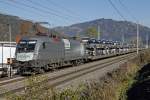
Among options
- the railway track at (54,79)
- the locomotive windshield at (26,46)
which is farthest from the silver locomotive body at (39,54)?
the railway track at (54,79)

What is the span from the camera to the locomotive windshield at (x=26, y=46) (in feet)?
114

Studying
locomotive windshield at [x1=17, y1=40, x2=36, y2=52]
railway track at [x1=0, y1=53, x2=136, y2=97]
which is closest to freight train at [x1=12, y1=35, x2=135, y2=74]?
locomotive windshield at [x1=17, y1=40, x2=36, y2=52]

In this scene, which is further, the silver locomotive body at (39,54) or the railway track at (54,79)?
the silver locomotive body at (39,54)

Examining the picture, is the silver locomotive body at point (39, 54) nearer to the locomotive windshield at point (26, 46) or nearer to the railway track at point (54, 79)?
the locomotive windshield at point (26, 46)

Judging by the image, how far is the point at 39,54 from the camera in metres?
35.1

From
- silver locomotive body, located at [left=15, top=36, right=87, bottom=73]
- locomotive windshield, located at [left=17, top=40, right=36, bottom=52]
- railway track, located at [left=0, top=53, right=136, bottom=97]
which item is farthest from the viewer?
locomotive windshield, located at [left=17, top=40, right=36, bottom=52]

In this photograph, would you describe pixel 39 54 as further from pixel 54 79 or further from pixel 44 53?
pixel 54 79

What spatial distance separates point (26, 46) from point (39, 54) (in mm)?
1342

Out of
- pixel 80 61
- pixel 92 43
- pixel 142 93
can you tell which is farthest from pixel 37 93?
pixel 92 43

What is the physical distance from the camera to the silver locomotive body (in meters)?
→ 34.3

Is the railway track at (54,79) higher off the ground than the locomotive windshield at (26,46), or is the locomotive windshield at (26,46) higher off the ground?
the locomotive windshield at (26,46)

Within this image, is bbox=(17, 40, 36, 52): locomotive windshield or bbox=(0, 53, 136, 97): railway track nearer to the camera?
bbox=(0, 53, 136, 97): railway track

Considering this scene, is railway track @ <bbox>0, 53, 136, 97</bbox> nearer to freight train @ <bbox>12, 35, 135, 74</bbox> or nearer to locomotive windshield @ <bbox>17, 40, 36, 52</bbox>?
freight train @ <bbox>12, 35, 135, 74</bbox>

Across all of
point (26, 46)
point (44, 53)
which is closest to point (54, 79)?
point (26, 46)
